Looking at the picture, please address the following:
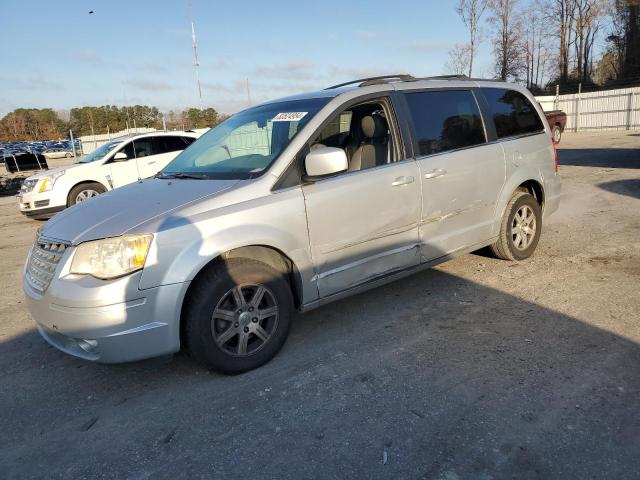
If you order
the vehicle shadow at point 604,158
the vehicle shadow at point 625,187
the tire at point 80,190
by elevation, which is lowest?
the vehicle shadow at point 625,187

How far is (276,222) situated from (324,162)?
53cm

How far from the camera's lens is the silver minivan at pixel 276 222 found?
2.93 m

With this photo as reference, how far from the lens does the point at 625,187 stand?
9.09 metres

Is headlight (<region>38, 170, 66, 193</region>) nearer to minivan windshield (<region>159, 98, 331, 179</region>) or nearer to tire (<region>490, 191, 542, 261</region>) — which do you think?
minivan windshield (<region>159, 98, 331, 179</region>)

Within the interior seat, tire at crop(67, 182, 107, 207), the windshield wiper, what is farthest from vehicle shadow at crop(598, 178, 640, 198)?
tire at crop(67, 182, 107, 207)

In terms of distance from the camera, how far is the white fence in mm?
27547

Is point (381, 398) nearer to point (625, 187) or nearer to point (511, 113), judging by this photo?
point (511, 113)

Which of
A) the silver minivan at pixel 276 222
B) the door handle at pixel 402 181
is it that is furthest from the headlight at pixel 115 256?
the door handle at pixel 402 181

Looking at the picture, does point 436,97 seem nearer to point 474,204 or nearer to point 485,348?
point 474,204

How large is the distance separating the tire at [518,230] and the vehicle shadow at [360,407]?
3.92ft

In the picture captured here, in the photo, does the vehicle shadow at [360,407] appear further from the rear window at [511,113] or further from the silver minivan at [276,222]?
the rear window at [511,113]

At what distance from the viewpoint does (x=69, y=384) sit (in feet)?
11.0

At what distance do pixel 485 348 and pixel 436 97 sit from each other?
88.9 inches

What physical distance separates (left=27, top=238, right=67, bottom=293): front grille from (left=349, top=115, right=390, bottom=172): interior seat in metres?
2.16
